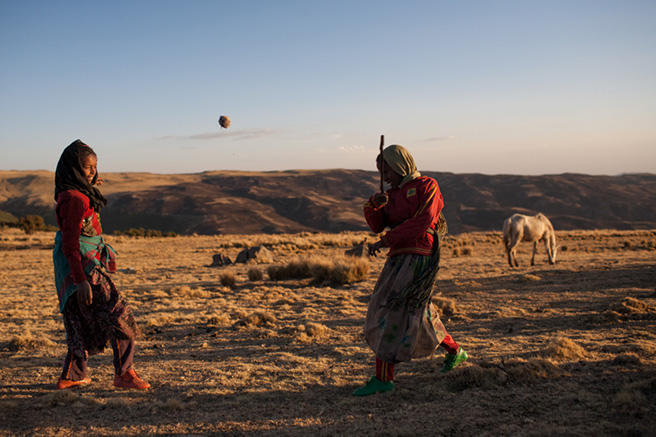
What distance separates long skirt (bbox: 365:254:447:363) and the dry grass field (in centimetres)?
43

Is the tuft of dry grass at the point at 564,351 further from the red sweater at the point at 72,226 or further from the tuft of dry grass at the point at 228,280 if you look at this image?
the tuft of dry grass at the point at 228,280

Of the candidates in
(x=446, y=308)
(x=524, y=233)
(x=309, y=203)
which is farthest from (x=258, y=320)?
(x=309, y=203)

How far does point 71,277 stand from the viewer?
4.21 m

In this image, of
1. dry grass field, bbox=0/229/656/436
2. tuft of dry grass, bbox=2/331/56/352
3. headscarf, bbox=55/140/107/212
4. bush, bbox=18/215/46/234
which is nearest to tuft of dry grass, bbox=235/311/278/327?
dry grass field, bbox=0/229/656/436

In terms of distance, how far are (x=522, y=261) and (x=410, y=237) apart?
14.7 meters

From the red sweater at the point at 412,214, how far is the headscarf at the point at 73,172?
99.1 inches

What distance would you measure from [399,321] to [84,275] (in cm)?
274

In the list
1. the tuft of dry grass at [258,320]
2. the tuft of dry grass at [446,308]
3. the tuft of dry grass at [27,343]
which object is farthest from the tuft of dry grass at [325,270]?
the tuft of dry grass at [27,343]

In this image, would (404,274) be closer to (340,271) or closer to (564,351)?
(564,351)

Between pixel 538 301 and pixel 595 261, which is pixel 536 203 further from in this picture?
pixel 538 301

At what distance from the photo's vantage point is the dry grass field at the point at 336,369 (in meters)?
3.60

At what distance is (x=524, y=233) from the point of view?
15.9 metres

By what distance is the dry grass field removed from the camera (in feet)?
11.8

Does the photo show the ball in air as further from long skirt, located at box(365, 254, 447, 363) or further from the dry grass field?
long skirt, located at box(365, 254, 447, 363)
